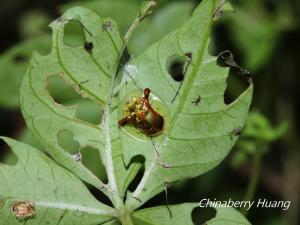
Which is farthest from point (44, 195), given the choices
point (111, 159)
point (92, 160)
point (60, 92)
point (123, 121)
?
point (60, 92)

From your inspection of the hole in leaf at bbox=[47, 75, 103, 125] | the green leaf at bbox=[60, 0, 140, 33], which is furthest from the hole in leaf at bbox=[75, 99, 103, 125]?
the green leaf at bbox=[60, 0, 140, 33]

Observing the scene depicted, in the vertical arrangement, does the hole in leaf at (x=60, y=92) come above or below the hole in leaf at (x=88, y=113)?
above

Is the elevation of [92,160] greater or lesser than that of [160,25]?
lesser

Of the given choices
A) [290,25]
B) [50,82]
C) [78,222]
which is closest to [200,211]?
[50,82]

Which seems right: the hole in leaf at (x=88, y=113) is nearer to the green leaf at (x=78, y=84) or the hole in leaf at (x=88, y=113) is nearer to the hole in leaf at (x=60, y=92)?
the hole in leaf at (x=60, y=92)

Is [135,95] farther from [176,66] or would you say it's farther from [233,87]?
[233,87]

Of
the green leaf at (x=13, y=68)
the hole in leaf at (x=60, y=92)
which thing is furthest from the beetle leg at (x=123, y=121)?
the green leaf at (x=13, y=68)
